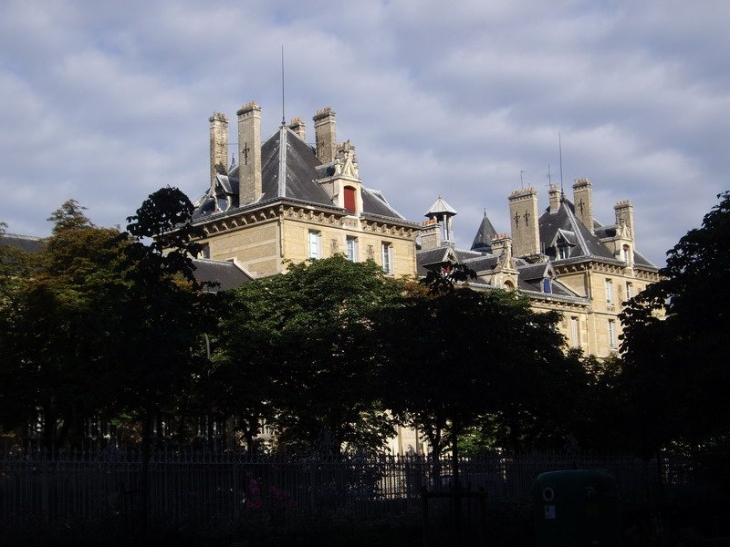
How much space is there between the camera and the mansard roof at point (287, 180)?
59.3 meters

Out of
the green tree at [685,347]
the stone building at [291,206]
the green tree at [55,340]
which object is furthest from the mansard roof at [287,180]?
the green tree at [685,347]

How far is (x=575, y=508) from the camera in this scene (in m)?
16.6

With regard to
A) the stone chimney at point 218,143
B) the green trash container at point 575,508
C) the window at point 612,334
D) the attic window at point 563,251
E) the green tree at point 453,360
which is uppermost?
the stone chimney at point 218,143

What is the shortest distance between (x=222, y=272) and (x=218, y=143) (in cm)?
892

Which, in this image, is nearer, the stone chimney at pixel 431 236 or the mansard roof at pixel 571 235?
the stone chimney at pixel 431 236

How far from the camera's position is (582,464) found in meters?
31.7

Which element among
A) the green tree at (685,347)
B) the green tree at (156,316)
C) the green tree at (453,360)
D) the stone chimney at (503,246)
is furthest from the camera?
the stone chimney at (503,246)

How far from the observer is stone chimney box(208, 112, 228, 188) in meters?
63.1

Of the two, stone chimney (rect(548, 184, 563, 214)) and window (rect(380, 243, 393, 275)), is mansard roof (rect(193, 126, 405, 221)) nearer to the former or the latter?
window (rect(380, 243, 393, 275))

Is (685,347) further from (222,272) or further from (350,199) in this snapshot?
(350,199)

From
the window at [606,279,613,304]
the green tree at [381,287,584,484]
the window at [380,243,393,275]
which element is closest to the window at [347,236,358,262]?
the window at [380,243,393,275]

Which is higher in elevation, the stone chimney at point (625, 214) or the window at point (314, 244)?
the stone chimney at point (625, 214)

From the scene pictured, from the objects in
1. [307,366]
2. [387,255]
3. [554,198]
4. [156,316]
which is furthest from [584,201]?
[156,316]

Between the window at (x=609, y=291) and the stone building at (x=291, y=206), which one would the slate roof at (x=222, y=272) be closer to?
the stone building at (x=291, y=206)
